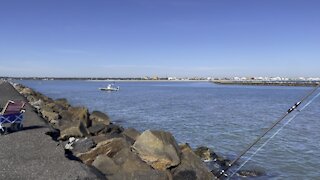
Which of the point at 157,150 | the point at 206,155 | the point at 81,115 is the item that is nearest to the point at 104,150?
the point at 157,150

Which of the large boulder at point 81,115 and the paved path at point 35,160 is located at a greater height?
the paved path at point 35,160

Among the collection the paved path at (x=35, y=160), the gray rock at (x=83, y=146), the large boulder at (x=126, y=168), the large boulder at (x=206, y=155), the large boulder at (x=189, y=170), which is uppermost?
the paved path at (x=35, y=160)

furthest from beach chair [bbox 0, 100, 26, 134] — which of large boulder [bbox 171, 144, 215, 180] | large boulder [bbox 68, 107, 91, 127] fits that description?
large boulder [bbox 171, 144, 215, 180]

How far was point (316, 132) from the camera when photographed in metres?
24.4

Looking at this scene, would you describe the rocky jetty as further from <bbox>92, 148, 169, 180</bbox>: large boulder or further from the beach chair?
the beach chair

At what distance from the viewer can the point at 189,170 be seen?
443 inches

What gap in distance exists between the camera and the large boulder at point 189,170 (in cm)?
1106

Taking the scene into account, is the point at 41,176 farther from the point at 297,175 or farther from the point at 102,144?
the point at 297,175

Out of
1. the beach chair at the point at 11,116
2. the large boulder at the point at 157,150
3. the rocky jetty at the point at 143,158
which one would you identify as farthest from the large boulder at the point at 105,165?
the beach chair at the point at 11,116

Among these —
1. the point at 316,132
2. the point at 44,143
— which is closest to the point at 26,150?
the point at 44,143

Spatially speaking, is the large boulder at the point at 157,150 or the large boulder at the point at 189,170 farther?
the large boulder at the point at 189,170

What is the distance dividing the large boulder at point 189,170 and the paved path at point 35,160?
2.83m

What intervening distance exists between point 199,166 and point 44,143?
4.74m

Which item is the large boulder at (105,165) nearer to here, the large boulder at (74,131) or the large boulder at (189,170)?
the large boulder at (189,170)
